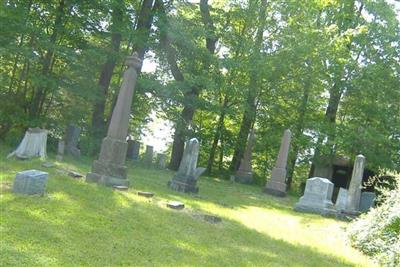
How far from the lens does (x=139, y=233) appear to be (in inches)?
276

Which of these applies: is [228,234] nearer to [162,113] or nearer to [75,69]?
[75,69]

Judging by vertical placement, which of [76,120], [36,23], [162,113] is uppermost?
[36,23]

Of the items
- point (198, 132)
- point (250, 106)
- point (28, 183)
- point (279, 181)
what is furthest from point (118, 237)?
point (250, 106)

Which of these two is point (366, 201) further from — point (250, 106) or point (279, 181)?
point (250, 106)

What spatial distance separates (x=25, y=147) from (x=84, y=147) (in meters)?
4.72

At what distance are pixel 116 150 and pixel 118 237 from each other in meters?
4.71

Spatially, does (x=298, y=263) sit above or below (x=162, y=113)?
below

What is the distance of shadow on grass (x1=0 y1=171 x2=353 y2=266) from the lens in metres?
5.49

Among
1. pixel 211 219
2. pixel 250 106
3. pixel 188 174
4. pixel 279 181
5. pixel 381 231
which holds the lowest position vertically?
pixel 211 219

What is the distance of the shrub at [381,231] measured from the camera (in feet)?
26.8

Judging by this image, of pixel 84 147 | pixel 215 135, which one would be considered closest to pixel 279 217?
pixel 84 147

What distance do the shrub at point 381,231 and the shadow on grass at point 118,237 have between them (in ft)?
2.93

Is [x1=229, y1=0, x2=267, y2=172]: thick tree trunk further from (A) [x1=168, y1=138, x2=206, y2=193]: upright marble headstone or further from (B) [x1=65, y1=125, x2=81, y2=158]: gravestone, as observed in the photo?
(A) [x1=168, y1=138, x2=206, y2=193]: upright marble headstone

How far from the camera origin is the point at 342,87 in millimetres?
23812
